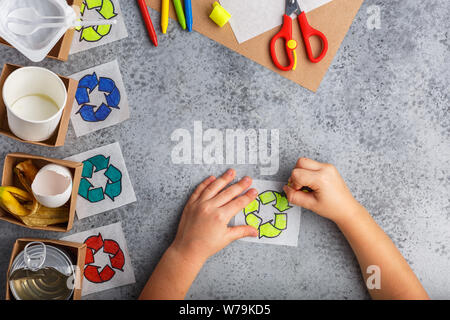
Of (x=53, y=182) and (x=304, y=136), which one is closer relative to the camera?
(x=53, y=182)

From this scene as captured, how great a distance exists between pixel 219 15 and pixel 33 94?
0.40 meters

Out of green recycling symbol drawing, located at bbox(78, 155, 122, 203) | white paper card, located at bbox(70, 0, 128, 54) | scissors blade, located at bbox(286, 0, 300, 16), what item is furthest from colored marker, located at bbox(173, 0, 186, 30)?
green recycling symbol drawing, located at bbox(78, 155, 122, 203)

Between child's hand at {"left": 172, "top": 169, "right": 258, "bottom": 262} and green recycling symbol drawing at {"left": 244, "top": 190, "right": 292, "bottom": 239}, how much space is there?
2 centimetres

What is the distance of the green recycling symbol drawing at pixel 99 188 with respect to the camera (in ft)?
2.77

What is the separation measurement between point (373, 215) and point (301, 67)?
36cm

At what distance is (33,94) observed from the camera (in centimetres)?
77

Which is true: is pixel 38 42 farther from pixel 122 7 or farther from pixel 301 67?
pixel 301 67

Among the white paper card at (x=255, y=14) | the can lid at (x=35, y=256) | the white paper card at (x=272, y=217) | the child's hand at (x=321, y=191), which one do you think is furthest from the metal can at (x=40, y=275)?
the white paper card at (x=255, y=14)

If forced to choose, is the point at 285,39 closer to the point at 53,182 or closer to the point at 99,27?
the point at 99,27

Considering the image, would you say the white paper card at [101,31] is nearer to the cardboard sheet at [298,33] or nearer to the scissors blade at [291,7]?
the cardboard sheet at [298,33]

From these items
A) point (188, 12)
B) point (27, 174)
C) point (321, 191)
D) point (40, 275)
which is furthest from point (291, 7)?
point (40, 275)
